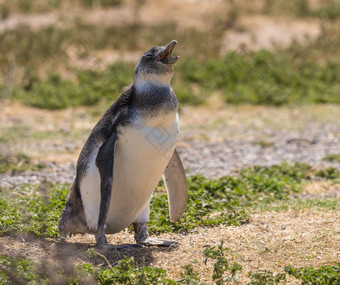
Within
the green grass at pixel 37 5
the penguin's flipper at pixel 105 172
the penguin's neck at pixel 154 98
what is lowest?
the green grass at pixel 37 5

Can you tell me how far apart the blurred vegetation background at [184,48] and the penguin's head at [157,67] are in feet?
24.4

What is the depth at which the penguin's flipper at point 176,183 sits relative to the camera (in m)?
5.17

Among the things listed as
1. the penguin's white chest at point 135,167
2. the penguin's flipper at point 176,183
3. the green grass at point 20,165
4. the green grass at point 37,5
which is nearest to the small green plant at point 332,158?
the green grass at point 20,165

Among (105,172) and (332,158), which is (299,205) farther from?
(332,158)

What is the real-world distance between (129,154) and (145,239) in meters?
0.79

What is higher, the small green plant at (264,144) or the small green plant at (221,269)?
the small green plant at (221,269)

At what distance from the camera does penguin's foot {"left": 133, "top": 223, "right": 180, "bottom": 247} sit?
4.90 m

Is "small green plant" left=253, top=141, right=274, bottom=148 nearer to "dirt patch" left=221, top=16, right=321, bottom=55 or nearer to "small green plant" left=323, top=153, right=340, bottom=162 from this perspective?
"small green plant" left=323, top=153, right=340, bottom=162

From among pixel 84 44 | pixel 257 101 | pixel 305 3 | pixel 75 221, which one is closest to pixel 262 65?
pixel 257 101

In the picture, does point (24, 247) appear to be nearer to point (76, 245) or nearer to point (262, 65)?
point (76, 245)

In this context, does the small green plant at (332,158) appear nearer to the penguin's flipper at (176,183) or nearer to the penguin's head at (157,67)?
the penguin's flipper at (176,183)

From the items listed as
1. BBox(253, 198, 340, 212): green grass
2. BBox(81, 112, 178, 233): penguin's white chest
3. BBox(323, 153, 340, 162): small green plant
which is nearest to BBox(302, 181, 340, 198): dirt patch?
BBox(253, 198, 340, 212): green grass

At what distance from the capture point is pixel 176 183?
521 cm

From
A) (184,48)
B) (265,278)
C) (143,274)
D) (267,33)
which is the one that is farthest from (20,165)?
(267,33)
